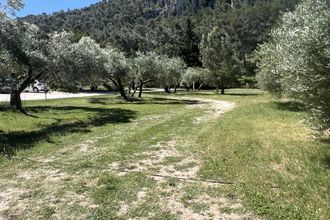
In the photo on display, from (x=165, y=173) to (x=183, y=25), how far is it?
288 feet

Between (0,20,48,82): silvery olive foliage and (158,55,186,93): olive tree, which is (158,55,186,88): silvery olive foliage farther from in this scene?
(0,20,48,82): silvery olive foliage

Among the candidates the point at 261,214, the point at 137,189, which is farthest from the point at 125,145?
the point at 261,214

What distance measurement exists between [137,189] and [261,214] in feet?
9.17

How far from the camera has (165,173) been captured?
10.0 metres

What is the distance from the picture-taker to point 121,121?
20734mm

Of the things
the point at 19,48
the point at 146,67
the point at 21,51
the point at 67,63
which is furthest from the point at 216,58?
the point at 19,48

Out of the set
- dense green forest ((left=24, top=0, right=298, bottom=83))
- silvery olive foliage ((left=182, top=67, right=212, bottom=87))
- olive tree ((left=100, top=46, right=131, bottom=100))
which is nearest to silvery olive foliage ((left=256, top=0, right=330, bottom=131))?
olive tree ((left=100, top=46, right=131, bottom=100))

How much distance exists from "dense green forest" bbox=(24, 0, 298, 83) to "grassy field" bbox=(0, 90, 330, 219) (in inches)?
1058

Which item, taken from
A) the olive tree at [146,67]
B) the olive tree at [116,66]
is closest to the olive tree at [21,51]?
the olive tree at [116,66]

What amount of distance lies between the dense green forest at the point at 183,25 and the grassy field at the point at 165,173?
88.1 ft

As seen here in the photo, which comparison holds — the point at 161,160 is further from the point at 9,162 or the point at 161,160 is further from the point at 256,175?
the point at 9,162

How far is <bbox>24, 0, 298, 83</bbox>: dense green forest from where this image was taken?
268 feet

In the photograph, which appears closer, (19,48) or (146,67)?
(19,48)

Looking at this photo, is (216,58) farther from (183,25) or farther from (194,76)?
(183,25)
